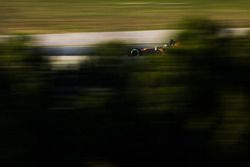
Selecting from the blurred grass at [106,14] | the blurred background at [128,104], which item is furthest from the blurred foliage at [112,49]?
the blurred grass at [106,14]

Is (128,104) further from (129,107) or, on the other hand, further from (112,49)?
(112,49)

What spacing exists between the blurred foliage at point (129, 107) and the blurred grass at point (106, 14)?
8900 mm

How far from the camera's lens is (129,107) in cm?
367

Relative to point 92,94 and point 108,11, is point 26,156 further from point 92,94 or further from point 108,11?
point 108,11

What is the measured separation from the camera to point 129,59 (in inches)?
149

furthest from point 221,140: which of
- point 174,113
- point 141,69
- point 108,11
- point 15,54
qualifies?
point 108,11

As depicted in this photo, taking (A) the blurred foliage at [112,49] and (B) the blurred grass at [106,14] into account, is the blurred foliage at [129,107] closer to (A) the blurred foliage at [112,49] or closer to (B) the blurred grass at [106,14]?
(A) the blurred foliage at [112,49]

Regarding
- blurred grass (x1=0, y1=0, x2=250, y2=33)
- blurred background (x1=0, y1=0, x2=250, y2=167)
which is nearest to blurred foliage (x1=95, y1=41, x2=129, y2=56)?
blurred background (x1=0, y1=0, x2=250, y2=167)

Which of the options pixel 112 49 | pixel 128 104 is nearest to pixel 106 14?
pixel 112 49

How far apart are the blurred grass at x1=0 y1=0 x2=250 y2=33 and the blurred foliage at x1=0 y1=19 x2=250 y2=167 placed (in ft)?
29.2

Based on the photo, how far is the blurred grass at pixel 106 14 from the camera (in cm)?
1324

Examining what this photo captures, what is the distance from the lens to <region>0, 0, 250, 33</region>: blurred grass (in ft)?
43.4

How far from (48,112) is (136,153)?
58cm

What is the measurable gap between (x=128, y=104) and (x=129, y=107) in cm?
2
